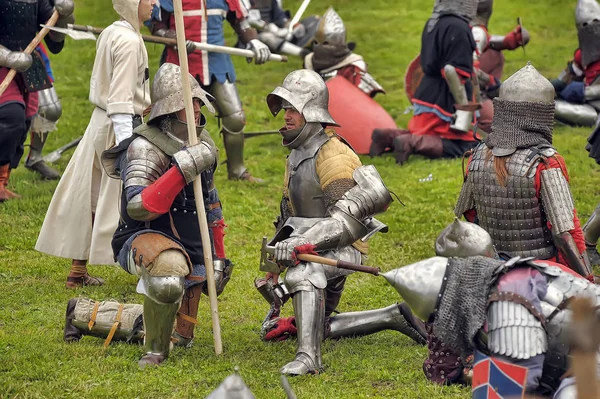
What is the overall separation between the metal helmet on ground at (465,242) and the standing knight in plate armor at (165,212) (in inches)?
64.5

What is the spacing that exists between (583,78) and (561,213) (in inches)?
286

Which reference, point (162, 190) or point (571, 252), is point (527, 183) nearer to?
point (571, 252)

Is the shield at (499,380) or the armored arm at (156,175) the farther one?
the armored arm at (156,175)

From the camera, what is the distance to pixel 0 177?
1052 cm

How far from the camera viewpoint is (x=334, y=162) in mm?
6730

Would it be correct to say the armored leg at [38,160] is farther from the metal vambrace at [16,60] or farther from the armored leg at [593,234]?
the armored leg at [593,234]

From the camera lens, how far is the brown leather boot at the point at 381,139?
12.1 meters

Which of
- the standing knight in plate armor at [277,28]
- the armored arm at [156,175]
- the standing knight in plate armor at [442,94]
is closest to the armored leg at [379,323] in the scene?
the armored arm at [156,175]

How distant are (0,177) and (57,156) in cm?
168

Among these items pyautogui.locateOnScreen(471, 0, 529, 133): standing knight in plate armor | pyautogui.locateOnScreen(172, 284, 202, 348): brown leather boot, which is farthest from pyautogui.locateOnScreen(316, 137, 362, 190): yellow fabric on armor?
pyautogui.locateOnScreen(471, 0, 529, 133): standing knight in plate armor

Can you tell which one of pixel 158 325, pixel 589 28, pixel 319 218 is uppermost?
pixel 319 218

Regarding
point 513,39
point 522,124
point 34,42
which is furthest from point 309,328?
point 513,39

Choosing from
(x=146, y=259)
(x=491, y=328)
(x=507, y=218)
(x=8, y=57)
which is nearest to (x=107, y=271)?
(x=8, y=57)

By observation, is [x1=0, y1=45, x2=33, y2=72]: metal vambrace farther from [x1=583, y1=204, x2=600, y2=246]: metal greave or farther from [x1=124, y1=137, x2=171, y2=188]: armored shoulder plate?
[x1=583, y1=204, x2=600, y2=246]: metal greave
